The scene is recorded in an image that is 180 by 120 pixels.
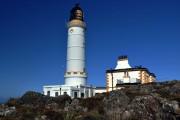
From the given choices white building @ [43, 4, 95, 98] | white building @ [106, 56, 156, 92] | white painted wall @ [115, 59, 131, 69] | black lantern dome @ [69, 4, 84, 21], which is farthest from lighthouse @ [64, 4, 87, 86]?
white painted wall @ [115, 59, 131, 69]

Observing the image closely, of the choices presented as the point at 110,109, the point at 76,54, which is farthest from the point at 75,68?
the point at 110,109

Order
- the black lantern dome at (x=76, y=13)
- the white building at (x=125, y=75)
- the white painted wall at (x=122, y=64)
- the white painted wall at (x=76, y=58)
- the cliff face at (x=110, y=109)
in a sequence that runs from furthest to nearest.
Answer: the black lantern dome at (x=76, y=13)
the white painted wall at (x=76, y=58)
the white painted wall at (x=122, y=64)
the white building at (x=125, y=75)
the cliff face at (x=110, y=109)

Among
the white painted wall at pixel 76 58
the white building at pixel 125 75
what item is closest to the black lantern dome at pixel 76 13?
the white painted wall at pixel 76 58

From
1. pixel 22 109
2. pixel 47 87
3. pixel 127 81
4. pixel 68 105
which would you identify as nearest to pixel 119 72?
pixel 127 81

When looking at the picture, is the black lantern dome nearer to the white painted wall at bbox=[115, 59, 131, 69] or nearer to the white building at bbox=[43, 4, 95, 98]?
the white building at bbox=[43, 4, 95, 98]

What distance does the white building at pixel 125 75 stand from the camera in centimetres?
6234

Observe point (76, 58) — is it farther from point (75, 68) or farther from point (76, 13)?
point (76, 13)

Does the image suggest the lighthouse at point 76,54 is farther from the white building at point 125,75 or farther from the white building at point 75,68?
the white building at point 125,75

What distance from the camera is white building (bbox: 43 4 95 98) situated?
65.8 meters

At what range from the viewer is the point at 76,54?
69375 mm

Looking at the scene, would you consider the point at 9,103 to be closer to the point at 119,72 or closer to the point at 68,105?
the point at 68,105

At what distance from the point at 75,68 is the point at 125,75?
1103cm

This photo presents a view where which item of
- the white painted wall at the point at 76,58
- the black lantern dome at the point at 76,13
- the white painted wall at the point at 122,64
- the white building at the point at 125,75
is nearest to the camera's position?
the white building at the point at 125,75

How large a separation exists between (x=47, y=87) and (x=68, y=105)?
73.2 ft
